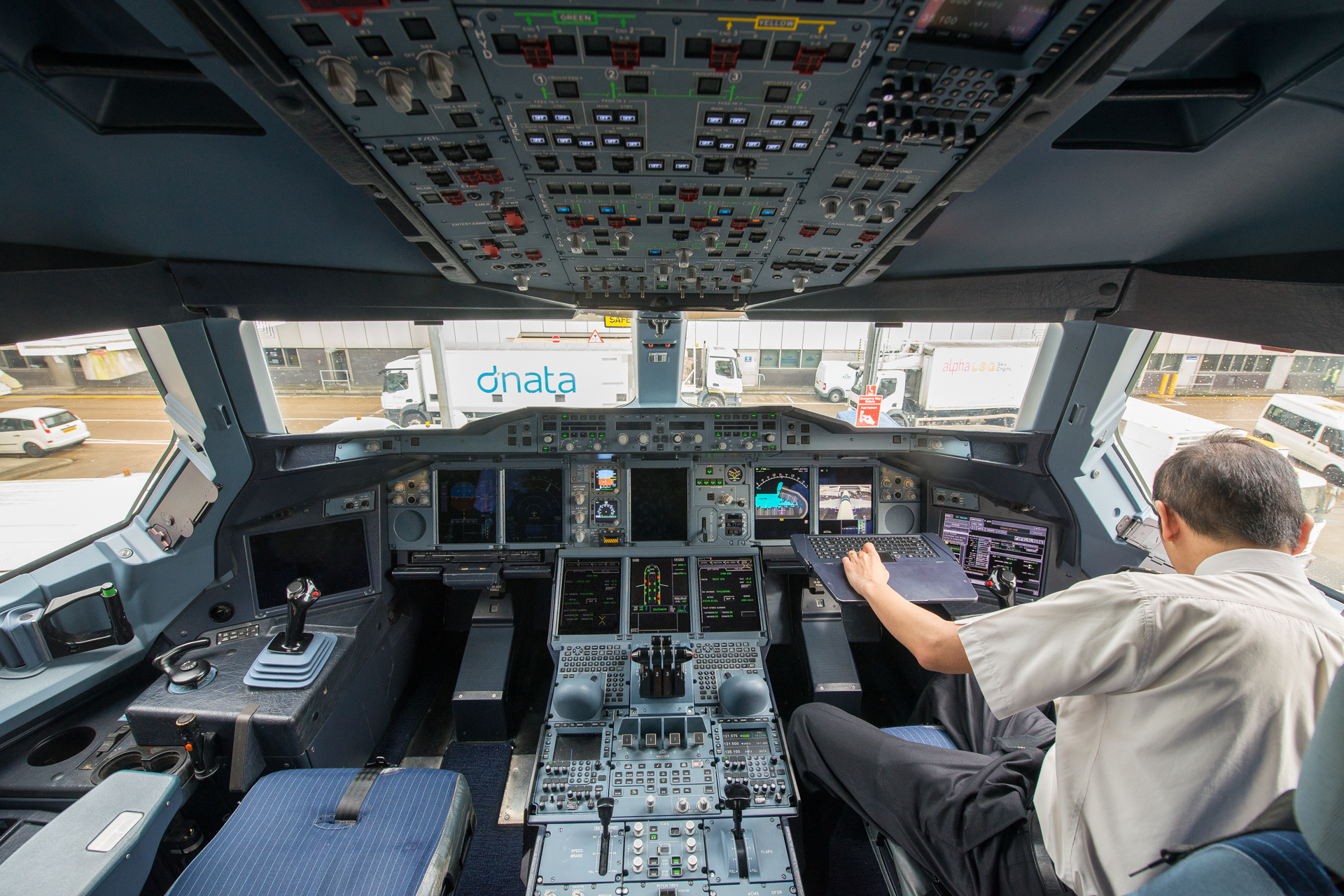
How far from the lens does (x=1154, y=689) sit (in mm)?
1054

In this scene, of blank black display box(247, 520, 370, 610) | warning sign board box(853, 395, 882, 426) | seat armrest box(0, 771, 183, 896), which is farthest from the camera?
warning sign board box(853, 395, 882, 426)

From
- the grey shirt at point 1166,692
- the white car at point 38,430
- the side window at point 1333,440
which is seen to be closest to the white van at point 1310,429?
the side window at point 1333,440

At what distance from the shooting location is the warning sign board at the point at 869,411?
3.37 m

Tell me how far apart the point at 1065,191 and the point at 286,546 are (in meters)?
3.75

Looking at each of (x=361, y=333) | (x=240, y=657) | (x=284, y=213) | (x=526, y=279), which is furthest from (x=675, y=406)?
(x=240, y=657)

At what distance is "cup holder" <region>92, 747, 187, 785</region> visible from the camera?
198cm

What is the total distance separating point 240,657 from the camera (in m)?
2.43

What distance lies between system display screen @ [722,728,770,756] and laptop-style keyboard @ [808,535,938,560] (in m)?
0.86

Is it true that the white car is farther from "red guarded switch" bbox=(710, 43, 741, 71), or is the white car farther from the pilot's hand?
the pilot's hand

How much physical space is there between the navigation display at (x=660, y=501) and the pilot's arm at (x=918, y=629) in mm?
1325

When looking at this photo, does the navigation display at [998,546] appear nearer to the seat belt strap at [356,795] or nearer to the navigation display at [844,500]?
the navigation display at [844,500]

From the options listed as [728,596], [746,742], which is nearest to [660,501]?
[728,596]

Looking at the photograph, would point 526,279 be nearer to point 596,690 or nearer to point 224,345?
A: point 224,345

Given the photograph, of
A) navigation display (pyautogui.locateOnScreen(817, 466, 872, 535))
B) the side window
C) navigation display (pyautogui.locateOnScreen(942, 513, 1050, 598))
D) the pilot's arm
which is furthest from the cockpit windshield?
the pilot's arm
